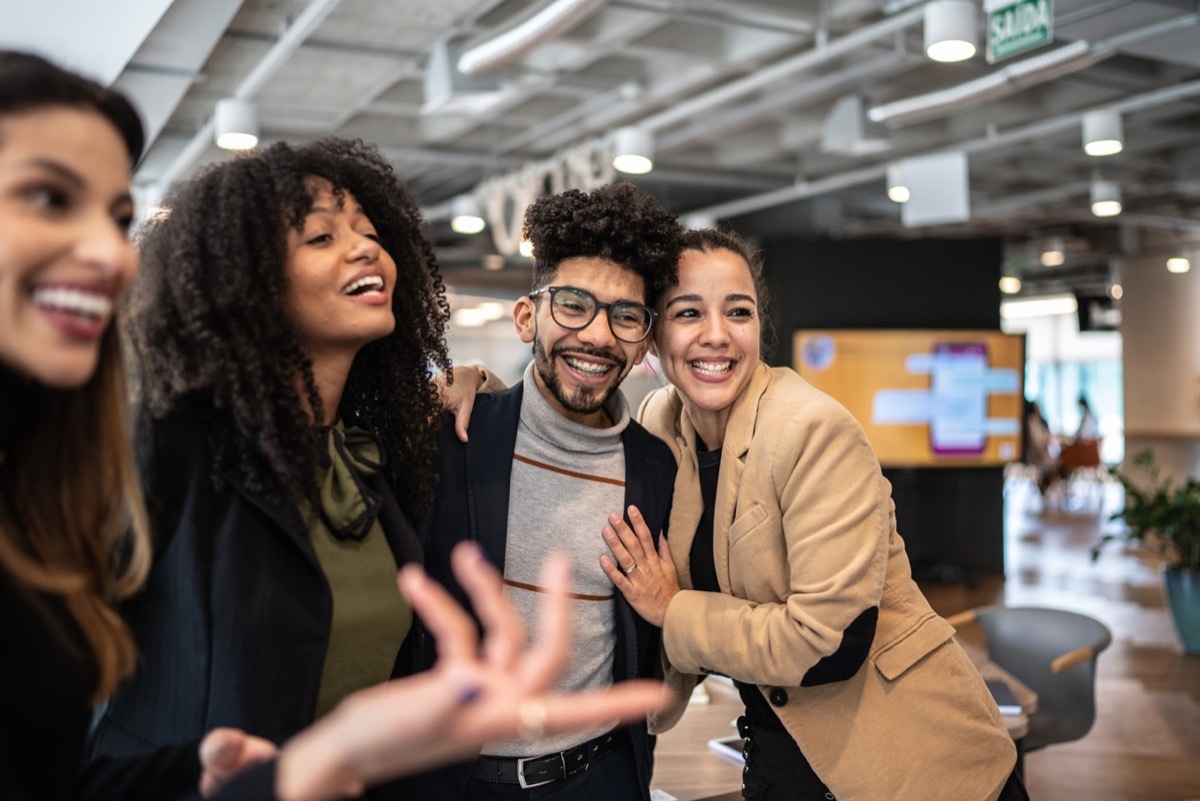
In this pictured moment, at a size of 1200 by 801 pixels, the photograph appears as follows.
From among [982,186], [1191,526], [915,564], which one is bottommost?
[915,564]

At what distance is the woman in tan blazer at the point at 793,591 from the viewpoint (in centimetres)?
180

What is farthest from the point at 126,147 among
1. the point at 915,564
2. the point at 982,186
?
the point at 982,186

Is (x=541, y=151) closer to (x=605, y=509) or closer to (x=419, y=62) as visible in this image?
(x=419, y=62)

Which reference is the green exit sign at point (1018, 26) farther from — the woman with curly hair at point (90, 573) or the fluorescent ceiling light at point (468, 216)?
the fluorescent ceiling light at point (468, 216)

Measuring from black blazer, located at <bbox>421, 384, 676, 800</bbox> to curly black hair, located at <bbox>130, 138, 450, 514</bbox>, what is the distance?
0.44 feet

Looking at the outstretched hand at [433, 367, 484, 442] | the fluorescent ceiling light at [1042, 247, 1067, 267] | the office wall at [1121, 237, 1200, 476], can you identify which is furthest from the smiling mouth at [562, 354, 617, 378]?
the fluorescent ceiling light at [1042, 247, 1067, 267]

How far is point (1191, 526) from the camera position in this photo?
261 inches

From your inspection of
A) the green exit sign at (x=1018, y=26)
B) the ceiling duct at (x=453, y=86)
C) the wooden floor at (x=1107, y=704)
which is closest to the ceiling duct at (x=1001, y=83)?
the green exit sign at (x=1018, y=26)

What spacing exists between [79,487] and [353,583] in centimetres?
51

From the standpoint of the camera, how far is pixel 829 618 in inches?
69.4

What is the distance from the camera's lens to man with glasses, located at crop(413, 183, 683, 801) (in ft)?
6.45

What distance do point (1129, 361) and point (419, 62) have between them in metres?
11.4

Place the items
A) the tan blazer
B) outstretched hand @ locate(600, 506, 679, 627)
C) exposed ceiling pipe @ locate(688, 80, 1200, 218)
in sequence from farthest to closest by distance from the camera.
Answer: exposed ceiling pipe @ locate(688, 80, 1200, 218)
outstretched hand @ locate(600, 506, 679, 627)
the tan blazer

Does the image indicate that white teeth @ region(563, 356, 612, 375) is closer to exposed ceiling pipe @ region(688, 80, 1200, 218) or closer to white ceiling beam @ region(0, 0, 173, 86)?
white ceiling beam @ region(0, 0, 173, 86)
